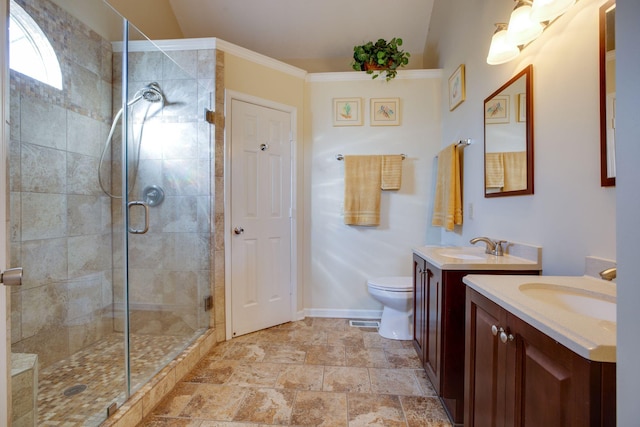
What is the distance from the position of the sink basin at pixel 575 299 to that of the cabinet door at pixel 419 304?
0.67m

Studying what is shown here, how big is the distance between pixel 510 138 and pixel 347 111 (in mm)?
1430

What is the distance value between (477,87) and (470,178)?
61 cm

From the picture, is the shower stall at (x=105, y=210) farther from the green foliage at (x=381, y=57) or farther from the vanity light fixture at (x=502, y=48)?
the vanity light fixture at (x=502, y=48)

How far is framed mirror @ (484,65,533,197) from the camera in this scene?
1391 millimetres

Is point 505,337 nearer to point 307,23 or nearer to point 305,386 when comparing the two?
point 305,386

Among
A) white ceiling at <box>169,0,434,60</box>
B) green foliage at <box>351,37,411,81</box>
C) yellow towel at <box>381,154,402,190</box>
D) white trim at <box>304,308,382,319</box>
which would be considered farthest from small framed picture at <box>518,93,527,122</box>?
white trim at <box>304,308,382,319</box>

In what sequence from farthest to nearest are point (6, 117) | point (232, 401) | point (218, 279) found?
1. point (218, 279)
2. point (232, 401)
3. point (6, 117)

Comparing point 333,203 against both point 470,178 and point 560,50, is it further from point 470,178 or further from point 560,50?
point 560,50

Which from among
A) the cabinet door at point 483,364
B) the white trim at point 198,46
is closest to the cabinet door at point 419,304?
the cabinet door at point 483,364

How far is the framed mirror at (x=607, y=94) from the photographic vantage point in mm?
951

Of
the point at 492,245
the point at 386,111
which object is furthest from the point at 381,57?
the point at 492,245

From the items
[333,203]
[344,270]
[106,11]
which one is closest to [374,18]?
[333,203]

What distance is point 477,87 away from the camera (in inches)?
73.8

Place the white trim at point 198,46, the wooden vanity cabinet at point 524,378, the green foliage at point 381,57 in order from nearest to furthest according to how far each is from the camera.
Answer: the wooden vanity cabinet at point 524,378 → the white trim at point 198,46 → the green foliage at point 381,57
